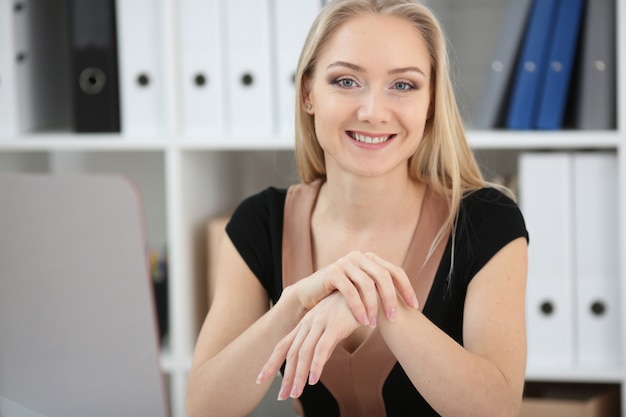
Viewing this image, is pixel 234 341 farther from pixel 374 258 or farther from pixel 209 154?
pixel 209 154

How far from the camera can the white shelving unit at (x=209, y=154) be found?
1857 millimetres

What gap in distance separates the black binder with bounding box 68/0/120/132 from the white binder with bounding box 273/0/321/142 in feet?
1.19

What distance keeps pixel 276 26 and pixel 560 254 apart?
29.6 inches

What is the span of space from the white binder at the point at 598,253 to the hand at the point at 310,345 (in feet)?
2.87

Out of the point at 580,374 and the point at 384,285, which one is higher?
the point at 384,285

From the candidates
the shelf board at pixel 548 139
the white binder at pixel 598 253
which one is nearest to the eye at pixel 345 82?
the shelf board at pixel 548 139

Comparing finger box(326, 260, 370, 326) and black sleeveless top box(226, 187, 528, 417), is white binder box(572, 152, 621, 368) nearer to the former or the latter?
black sleeveless top box(226, 187, 528, 417)

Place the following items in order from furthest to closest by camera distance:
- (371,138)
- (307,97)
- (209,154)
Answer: (209,154)
(307,97)
(371,138)

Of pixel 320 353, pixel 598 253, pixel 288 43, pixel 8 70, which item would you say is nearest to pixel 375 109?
pixel 320 353

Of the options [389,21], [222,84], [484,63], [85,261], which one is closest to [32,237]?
[85,261]

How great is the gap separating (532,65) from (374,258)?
2.80ft

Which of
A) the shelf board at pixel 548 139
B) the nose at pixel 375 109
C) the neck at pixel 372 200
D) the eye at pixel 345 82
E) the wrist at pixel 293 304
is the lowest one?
the wrist at pixel 293 304

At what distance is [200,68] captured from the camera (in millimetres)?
1961

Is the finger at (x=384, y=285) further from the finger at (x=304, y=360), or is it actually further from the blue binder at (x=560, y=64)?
the blue binder at (x=560, y=64)
